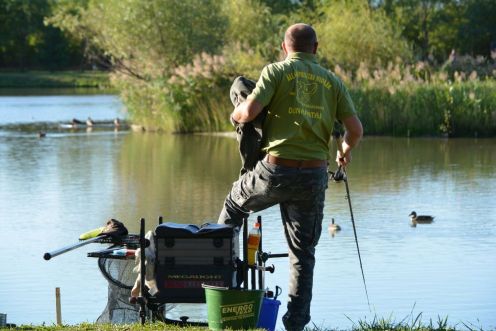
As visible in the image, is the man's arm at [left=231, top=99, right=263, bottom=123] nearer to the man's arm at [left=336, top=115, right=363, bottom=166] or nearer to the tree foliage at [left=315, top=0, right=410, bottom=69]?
the man's arm at [left=336, top=115, right=363, bottom=166]

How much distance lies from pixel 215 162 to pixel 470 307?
39.6ft

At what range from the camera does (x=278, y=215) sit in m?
13.9

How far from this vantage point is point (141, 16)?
95.0 feet

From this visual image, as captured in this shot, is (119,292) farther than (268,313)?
Yes

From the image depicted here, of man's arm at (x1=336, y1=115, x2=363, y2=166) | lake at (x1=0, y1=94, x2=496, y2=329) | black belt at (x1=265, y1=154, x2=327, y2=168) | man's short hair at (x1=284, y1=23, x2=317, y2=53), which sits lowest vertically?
lake at (x1=0, y1=94, x2=496, y2=329)

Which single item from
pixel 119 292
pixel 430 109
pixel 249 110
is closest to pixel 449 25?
pixel 430 109

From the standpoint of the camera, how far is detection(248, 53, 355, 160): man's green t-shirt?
21.9 feet

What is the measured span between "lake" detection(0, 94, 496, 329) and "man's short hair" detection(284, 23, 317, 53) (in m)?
2.33

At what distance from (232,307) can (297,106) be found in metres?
1.18

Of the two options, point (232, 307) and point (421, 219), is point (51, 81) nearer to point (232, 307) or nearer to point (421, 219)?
point (421, 219)

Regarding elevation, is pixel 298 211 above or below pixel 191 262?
above

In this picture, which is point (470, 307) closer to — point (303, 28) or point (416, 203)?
point (303, 28)

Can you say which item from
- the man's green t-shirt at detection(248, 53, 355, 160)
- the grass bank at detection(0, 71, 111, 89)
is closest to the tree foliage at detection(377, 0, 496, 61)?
the grass bank at detection(0, 71, 111, 89)

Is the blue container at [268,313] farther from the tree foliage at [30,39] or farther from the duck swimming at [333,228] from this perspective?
the tree foliage at [30,39]
